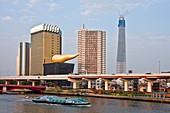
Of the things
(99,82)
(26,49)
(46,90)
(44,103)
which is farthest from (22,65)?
(44,103)

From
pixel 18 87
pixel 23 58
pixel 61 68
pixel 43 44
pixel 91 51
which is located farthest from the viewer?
pixel 23 58

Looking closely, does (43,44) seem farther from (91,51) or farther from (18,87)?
(18,87)

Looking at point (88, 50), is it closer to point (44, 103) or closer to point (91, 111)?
point (44, 103)

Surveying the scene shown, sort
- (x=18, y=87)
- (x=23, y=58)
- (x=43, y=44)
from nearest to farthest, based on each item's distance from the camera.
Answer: (x=18, y=87), (x=43, y=44), (x=23, y=58)

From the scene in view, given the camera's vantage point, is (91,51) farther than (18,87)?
Yes

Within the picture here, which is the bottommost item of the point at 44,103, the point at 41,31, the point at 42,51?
the point at 44,103

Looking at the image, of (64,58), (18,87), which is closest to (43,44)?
(64,58)

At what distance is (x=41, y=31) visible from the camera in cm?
14312

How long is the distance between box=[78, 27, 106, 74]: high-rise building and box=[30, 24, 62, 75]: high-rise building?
25.8m

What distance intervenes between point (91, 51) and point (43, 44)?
128ft

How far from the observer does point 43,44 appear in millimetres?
141875

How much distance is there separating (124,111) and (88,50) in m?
135

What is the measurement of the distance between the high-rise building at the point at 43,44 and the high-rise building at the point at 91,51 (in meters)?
25.8

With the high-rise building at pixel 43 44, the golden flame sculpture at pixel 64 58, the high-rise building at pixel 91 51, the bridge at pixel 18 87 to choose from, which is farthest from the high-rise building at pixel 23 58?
the bridge at pixel 18 87
